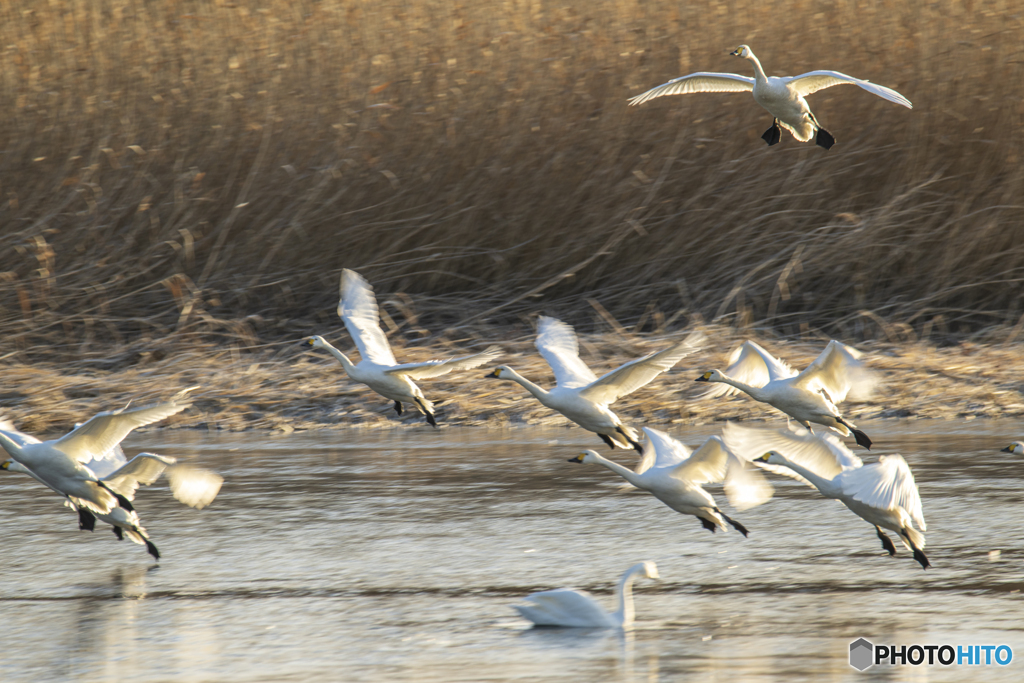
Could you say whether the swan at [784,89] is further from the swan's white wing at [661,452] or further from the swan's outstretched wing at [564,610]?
the swan's outstretched wing at [564,610]

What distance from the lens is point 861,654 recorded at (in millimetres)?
4031

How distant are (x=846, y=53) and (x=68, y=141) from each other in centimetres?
599

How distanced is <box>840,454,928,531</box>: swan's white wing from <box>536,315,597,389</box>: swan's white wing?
65.9 inches

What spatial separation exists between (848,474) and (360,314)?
3018mm

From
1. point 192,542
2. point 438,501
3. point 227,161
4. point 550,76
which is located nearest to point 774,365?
point 438,501

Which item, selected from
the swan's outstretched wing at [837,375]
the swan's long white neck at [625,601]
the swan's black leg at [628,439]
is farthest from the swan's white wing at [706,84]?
the swan's long white neck at [625,601]

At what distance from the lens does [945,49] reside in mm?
10688

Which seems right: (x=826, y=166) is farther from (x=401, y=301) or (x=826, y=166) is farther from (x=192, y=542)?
(x=192, y=542)

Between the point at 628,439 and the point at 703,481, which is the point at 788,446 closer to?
the point at 703,481

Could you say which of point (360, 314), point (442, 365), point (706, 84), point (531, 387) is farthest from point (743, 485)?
point (706, 84)

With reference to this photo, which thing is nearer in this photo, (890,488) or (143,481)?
(890,488)

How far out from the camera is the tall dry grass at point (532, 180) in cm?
1053
